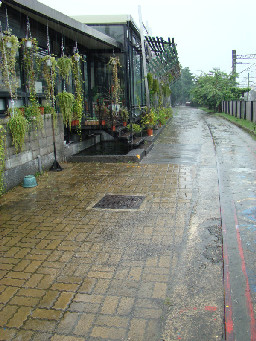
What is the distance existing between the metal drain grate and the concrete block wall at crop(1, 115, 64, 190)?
2394mm

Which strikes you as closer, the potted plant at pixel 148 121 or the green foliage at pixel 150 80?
the potted plant at pixel 148 121

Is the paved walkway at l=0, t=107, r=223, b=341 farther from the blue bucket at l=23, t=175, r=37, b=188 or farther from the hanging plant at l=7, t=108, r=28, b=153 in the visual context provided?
the hanging plant at l=7, t=108, r=28, b=153

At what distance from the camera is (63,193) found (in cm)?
741

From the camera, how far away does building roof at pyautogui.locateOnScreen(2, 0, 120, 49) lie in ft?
26.0

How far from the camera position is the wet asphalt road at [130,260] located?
10.5ft

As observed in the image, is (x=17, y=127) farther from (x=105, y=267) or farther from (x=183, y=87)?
(x=183, y=87)

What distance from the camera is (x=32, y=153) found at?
8.87m

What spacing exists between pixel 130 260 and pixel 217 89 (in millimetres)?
42049

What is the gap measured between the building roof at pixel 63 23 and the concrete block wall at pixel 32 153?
2631 millimetres

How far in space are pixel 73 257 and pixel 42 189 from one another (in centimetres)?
354

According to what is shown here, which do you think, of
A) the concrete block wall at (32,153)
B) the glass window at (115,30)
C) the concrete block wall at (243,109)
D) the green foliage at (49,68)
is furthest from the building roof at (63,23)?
the concrete block wall at (243,109)

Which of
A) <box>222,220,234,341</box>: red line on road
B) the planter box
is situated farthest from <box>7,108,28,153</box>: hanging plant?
the planter box

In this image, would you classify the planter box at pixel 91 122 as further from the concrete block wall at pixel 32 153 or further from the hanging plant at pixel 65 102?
the hanging plant at pixel 65 102

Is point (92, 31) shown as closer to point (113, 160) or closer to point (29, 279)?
point (113, 160)
